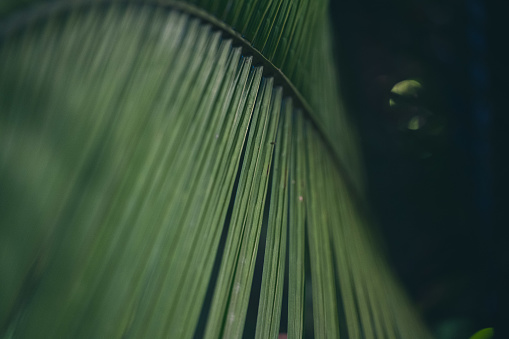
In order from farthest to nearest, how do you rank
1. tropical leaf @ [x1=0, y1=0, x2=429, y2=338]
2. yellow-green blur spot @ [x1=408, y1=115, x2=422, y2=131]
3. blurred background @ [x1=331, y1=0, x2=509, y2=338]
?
yellow-green blur spot @ [x1=408, y1=115, x2=422, y2=131]
blurred background @ [x1=331, y1=0, x2=509, y2=338]
tropical leaf @ [x1=0, y1=0, x2=429, y2=338]

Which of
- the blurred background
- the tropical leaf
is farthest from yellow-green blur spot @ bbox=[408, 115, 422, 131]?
the tropical leaf

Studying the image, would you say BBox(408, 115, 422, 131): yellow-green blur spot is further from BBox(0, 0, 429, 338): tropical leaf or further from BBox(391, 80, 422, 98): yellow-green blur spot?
BBox(0, 0, 429, 338): tropical leaf

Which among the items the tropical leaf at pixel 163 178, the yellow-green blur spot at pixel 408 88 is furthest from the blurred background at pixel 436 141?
the tropical leaf at pixel 163 178

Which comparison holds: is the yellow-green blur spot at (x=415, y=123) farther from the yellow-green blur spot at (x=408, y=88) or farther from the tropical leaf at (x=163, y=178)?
the tropical leaf at (x=163, y=178)

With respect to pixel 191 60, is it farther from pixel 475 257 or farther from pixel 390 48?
pixel 390 48

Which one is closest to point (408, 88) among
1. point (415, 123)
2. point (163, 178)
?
point (415, 123)

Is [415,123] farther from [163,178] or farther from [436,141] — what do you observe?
[163,178]
